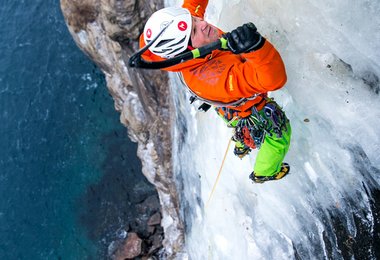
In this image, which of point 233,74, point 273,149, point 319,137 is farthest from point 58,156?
point 233,74

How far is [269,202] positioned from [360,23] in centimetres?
296

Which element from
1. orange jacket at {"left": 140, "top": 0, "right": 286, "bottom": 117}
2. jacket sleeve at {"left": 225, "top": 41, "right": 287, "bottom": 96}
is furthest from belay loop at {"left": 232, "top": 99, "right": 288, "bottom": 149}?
jacket sleeve at {"left": 225, "top": 41, "right": 287, "bottom": 96}

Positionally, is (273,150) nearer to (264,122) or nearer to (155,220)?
(264,122)

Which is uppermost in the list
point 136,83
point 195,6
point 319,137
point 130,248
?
point 195,6

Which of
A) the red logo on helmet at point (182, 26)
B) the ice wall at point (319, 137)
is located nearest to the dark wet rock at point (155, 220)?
the ice wall at point (319, 137)

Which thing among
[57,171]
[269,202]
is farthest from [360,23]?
[57,171]

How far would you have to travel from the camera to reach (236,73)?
417 centimetres

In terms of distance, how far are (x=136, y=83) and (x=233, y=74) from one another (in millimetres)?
8838

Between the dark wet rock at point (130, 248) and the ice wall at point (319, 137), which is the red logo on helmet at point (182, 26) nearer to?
the ice wall at point (319, 137)

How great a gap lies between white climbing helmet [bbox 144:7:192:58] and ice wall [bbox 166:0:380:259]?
5.75 feet

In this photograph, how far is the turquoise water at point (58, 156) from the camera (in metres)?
16.4

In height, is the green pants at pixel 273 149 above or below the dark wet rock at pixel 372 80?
below

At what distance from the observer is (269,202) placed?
6.32 metres

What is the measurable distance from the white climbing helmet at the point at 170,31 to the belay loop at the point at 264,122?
1.34 metres
